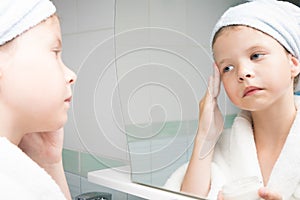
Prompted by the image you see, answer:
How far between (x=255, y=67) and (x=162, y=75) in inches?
13.1

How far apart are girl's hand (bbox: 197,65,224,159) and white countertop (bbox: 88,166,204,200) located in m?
0.15

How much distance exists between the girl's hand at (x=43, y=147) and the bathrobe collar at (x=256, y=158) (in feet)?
1.42

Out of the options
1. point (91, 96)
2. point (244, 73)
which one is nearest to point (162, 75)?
point (244, 73)

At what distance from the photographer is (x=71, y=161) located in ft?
5.39

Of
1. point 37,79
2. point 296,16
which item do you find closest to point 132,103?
point 37,79

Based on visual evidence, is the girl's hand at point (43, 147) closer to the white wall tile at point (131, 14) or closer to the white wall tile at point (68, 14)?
the white wall tile at point (131, 14)

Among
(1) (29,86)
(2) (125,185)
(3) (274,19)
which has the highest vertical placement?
(3) (274,19)

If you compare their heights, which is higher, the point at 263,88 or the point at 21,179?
the point at 263,88

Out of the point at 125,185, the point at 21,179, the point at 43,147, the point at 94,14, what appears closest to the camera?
the point at 21,179

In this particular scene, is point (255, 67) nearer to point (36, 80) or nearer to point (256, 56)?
point (256, 56)

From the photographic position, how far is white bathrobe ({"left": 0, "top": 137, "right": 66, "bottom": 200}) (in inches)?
25.1

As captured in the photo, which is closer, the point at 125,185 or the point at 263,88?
the point at 263,88

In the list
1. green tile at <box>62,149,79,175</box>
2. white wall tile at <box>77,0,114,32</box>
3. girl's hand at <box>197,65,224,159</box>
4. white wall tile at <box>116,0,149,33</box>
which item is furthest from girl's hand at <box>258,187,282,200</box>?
green tile at <box>62,149,79,175</box>

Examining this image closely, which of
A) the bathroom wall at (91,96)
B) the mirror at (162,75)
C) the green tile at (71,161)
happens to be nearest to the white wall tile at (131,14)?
the mirror at (162,75)
